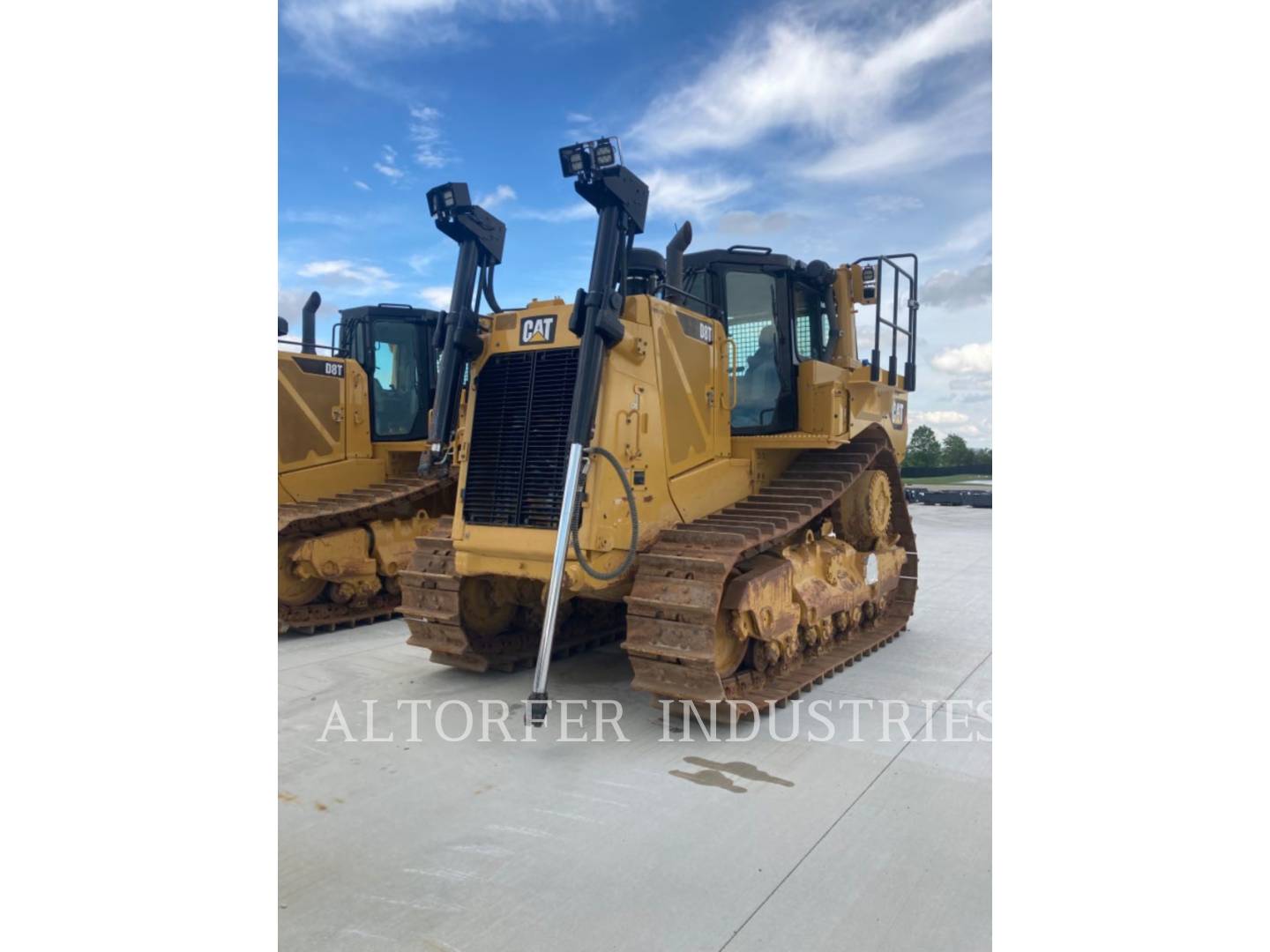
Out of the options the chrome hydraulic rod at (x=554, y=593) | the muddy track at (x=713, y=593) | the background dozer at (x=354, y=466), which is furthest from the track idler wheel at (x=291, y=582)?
the muddy track at (x=713, y=593)

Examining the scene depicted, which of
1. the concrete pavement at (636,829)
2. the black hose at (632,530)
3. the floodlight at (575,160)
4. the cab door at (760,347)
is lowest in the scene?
the concrete pavement at (636,829)

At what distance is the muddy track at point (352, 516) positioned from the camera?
741 centimetres

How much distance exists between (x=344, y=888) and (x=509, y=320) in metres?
3.35

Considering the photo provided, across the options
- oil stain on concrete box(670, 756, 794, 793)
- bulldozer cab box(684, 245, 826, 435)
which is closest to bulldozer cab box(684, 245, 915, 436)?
bulldozer cab box(684, 245, 826, 435)

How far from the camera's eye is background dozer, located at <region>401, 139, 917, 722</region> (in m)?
4.37

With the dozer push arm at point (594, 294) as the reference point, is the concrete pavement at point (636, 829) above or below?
below

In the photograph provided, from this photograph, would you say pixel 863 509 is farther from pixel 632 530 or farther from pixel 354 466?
pixel 354 466

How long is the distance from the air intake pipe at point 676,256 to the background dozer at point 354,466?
327 centimetres

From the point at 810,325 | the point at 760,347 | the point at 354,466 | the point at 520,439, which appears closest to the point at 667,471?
the point at 520,439

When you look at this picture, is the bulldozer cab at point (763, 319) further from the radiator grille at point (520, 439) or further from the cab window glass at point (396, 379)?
the cab window glass at point (396, 379)

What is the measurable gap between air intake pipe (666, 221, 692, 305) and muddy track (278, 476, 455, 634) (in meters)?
4.11

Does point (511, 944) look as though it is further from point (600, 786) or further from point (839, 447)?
point (839, 447)

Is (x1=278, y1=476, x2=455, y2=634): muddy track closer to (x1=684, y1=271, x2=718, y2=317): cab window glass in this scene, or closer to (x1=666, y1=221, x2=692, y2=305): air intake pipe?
(x1=684, y1=271, x2=718, y2=317): cab window glass

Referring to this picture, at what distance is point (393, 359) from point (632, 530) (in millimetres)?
5621
